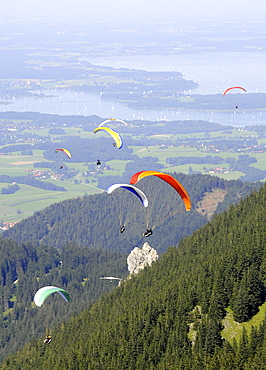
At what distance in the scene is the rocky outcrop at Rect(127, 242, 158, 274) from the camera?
151875mm

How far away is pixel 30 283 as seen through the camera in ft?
639

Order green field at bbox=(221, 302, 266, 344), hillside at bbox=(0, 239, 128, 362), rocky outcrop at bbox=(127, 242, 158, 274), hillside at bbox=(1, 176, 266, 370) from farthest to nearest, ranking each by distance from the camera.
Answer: hillside at bbox=(0, 239, 128, 362)
rocky outcrop at bbox=(127, 242, 158, 274)
green field at bbox=(221, 302, 266, 344)
hillside at bbox=(1, 176, 266, 370)

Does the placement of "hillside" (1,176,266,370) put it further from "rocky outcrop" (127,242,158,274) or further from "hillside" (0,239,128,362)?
"hillside" (0,239,128,362)

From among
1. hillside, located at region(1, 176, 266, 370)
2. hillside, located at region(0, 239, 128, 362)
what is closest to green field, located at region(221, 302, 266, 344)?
hillside, located at region(1, 176, 266, 370)

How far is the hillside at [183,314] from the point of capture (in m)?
89.4

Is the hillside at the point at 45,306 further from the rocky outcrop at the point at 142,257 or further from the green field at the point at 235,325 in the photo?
the green field at the point at 235,325

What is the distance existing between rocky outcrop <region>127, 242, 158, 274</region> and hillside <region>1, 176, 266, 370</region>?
2126 cm

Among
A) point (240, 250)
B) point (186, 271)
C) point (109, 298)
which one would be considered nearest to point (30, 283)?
point (109, 298)

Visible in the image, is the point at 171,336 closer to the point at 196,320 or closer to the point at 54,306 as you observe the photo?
the point at 196,320

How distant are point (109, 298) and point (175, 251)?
46.7 feet

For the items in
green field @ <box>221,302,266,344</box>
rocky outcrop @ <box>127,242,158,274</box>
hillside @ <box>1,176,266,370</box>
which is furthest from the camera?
rocky outcrop @ <box>127,242,158,274</box>

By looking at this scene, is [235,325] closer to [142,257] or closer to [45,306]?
[142,257]

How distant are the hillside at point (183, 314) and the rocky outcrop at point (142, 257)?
69.8 feet

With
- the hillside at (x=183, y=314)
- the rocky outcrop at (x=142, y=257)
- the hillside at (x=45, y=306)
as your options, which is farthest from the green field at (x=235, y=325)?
the hillside at (x=45, y=306)
